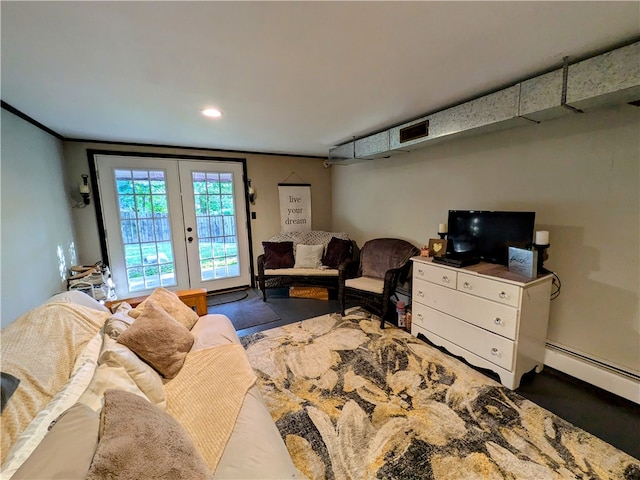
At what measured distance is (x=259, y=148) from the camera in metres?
3.97

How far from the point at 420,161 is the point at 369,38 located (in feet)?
6.84

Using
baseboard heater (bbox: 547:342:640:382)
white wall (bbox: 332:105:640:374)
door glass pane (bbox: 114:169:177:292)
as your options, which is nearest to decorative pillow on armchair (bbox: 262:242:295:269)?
door glass pane (bbox: 114:169:177:292)

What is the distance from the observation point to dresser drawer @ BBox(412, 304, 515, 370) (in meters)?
1.97

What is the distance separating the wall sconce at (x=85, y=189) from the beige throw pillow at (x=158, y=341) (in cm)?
241

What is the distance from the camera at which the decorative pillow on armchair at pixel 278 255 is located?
157 inches

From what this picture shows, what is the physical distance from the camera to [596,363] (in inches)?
78.0

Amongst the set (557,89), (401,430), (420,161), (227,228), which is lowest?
(401,430)

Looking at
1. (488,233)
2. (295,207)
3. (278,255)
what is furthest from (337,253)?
(488,233)

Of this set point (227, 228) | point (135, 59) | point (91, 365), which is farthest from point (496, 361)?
point (227, 228)

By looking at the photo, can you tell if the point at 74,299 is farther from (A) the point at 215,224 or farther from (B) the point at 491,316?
(B) the point at 491,316

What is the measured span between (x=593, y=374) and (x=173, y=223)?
15.4 ft

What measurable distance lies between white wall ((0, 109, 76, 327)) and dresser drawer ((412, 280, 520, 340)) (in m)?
3.22

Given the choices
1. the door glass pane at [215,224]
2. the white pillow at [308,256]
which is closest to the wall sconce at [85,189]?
the door glass pane at [215,224]

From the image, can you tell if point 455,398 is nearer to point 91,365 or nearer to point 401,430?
point 401,430
